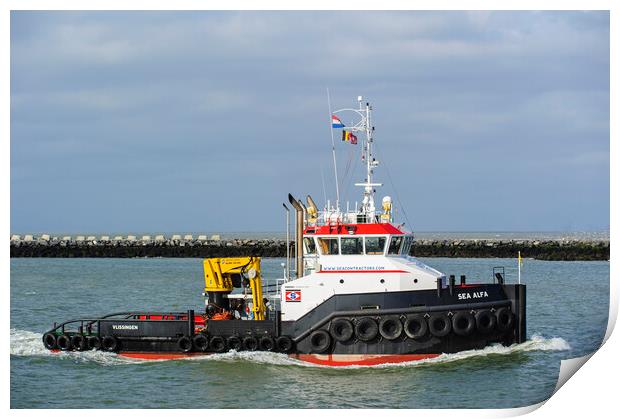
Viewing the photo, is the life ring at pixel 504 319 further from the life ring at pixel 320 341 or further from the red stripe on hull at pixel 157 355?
the red stripe on hull at pixel 157 355

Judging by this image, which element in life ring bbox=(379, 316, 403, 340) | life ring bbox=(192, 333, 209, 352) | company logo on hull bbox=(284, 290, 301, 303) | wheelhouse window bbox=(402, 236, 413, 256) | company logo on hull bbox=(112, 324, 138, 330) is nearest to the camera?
life ring bbox=(379, 316, 403, 340)

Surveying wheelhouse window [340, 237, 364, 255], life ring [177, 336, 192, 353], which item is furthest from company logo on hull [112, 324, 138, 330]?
wheelhouse window [340, 237, 364, 255]

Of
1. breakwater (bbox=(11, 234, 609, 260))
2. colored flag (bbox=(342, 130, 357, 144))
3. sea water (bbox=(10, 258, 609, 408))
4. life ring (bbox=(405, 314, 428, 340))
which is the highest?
colored flag (bbox=(342, 130, 357, 144))

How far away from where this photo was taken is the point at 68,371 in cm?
1598

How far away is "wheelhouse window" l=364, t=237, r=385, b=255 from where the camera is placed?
15.7 m

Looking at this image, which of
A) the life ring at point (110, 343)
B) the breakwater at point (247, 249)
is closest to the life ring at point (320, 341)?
the life ring at point (110, 343)

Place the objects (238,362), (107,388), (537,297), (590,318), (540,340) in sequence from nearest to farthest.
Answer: (107,388) → (238,362) → (540,340) → (590,318) → (537,297)

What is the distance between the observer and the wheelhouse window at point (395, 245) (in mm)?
15773

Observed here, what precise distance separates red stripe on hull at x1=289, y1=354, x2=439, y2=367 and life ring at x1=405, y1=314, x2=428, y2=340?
1.21 ft

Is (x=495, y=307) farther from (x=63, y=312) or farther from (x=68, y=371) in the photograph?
(x=63, y=312)

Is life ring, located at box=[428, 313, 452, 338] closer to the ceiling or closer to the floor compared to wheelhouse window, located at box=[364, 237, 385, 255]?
closer to the floor

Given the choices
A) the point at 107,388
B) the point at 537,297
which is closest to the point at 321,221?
the point at 107,388

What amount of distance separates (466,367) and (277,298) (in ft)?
12.0

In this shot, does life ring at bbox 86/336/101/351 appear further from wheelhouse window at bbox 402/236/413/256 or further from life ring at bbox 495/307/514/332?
life ring at bbox 495/307/514/332
